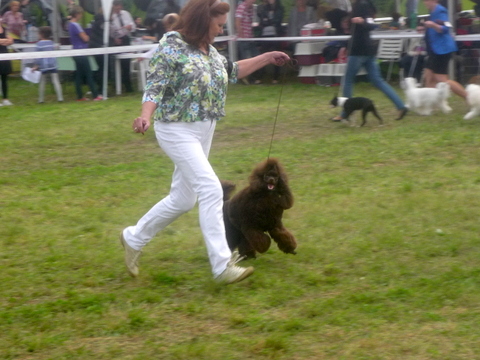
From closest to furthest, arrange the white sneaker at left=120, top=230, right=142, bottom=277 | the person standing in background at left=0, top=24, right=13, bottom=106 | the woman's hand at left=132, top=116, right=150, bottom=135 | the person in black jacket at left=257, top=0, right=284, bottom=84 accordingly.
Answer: the woman's hand at left=132, top=116, right=150, bottom=135 < the white sneaker at left=120, top=230, right=142, bottom=277 < the person standing in background at left=0, top=24, right=13, bottom=106 < the person in black jacket at left=257, top=0, right=284, bottom=84

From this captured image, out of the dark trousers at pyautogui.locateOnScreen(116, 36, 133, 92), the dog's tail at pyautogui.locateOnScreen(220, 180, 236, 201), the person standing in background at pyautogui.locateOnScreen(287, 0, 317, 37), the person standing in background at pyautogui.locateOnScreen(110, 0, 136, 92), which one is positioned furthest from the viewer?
the person standing in background at pyautogui.locateOnScreen(287, 0, 317, 37)

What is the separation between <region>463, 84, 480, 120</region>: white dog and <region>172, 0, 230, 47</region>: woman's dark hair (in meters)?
6.94

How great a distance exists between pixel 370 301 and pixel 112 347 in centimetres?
158

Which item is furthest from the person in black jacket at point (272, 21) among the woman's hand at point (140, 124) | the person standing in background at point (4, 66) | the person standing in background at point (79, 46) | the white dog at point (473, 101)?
the woman's hand at point (140, 124)

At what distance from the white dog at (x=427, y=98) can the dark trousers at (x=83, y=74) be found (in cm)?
659

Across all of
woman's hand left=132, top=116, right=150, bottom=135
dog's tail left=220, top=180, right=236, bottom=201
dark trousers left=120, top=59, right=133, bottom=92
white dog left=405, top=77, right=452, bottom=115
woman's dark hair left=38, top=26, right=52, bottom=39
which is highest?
woman's hand left=132, top=116, right=150, bottom=135

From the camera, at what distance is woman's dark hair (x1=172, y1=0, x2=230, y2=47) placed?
4.36 metres

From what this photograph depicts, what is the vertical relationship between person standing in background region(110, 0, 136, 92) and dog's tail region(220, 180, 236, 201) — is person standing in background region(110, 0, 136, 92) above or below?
above

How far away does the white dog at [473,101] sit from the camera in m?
10.4

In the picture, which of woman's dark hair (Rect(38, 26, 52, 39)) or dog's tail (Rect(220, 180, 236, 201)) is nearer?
dog's tail (Rect(220, 180, 236, 201))

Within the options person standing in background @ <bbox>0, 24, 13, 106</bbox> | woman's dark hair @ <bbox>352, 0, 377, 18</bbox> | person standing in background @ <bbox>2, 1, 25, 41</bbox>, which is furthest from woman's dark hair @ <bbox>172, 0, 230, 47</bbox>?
person standing in background @ <bbox>2, 1, 25, 41</bbox>

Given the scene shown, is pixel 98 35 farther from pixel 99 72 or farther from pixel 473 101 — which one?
pixel 473 101

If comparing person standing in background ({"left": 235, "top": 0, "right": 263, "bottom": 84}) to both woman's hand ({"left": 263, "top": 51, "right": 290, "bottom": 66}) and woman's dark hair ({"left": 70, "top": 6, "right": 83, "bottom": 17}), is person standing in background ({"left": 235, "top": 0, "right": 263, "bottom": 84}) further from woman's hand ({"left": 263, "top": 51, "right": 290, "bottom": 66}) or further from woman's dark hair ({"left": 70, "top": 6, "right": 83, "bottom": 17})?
woman's hand ({"left": 263, "top": 51, "right": 290, "bottom": 66})

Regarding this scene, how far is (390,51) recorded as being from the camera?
50.5ft
